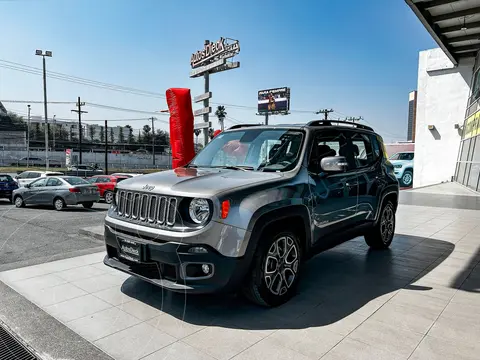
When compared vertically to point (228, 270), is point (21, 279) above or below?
below

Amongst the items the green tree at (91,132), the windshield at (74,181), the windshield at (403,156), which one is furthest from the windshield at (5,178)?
the green tree at (91,132)

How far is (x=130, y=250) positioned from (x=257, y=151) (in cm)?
180

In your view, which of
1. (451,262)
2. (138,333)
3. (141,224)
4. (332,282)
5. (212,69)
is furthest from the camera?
(212,69)

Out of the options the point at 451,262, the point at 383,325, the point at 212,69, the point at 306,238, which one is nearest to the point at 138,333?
the point at 306,238

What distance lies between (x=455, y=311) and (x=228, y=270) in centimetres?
233

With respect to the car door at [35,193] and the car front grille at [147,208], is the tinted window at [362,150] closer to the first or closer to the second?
the car front grille at [147,208]

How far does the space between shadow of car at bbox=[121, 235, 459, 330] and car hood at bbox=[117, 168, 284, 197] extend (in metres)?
1.21

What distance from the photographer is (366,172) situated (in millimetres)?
5148

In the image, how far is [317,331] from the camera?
314cm

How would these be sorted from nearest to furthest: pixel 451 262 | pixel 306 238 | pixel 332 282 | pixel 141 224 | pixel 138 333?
pixel 138 333 → pixel 141 224 → pixel 306 238 → pixel 332 282 → pixel 451 262

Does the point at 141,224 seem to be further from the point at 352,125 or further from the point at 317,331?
the point at 352,125

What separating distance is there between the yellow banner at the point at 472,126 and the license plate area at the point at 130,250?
16071 millimetres

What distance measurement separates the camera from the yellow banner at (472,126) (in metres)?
15.4

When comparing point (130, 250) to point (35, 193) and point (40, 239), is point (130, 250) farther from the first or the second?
point (35, 193)
